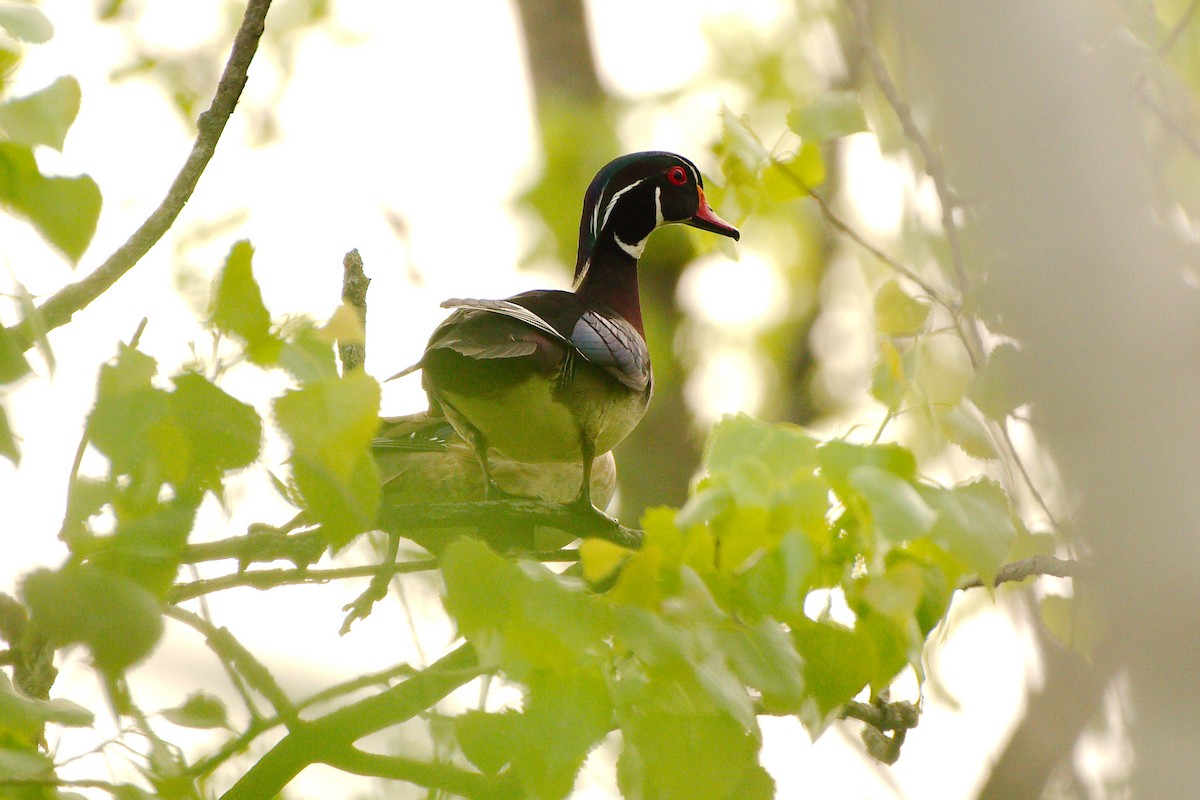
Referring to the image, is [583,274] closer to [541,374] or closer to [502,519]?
[541,374]

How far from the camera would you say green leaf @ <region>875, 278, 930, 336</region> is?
2096mm

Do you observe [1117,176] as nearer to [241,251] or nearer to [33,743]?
[241,251]

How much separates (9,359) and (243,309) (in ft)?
0.73

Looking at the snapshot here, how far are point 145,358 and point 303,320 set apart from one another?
0.54 feet

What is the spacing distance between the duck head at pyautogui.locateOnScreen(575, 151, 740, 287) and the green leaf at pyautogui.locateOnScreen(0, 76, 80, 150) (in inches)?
102

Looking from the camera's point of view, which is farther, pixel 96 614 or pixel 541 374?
pixel 541 374

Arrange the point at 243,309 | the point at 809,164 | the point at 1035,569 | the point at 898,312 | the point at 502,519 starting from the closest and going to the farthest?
1. the point at 243,309
2. the point at 1035,569
3. the point at 898,312
4. the point at 809,164
5. the point at 502,519

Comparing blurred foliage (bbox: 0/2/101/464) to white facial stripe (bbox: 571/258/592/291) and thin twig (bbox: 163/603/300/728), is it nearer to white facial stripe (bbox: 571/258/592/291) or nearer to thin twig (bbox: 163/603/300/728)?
thin twig (bbox: 163/603/300/728)

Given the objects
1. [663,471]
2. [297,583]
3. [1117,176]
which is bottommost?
[663,471]

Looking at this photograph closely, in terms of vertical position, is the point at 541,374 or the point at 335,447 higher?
the point at 335,447

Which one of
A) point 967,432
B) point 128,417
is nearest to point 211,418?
point 128,417

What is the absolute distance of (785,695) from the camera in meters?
1.29

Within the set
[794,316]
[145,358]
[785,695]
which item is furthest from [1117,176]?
[794,316]

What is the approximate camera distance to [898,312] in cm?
210
